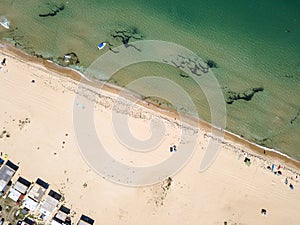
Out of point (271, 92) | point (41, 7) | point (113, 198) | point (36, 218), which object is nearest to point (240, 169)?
point (271, 92)

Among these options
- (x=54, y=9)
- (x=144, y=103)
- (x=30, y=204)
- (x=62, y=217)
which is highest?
(x=54, y=9)

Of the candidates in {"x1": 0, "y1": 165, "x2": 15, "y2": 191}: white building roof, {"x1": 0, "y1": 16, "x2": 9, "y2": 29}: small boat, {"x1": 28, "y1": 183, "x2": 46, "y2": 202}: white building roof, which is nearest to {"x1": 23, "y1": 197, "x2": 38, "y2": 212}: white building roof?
{"x1": 28, "y1": 183, "x2": 46, "y2": 202}: white building roof

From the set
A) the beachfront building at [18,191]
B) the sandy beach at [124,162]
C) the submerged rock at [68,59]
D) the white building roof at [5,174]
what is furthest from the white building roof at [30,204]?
the submerged rock at [68,59]

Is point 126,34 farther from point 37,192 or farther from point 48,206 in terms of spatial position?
point 48,206

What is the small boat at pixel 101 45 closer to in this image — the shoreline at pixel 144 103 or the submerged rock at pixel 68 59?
the submerged rock at pixel 68 59

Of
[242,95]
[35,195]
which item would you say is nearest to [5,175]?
[35,195]

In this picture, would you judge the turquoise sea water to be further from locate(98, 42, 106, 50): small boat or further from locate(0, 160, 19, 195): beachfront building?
locate(0, 160, 19, 195): beachfront building
